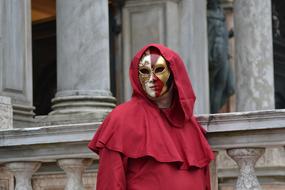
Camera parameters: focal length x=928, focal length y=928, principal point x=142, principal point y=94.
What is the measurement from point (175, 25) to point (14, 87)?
17.5 ft

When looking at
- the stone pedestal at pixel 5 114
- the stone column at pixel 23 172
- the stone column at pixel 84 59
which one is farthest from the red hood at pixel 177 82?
the stone column at pixel 84 59

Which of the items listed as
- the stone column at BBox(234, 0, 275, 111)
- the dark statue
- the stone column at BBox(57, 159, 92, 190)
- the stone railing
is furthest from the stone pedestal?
the dark statue

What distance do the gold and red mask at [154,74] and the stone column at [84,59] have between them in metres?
5.86

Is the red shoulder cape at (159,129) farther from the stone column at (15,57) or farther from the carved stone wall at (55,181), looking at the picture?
the stone column at (15,57)

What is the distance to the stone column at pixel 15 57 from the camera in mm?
12781

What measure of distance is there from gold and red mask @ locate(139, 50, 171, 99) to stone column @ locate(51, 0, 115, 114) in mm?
5855

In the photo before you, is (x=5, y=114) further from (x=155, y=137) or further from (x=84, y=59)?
(x=155, y=137)

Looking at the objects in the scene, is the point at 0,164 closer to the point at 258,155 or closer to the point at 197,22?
the point at 258,155

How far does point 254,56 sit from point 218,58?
12.4ft

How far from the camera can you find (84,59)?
12.5 metres

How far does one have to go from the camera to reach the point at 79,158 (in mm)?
7730

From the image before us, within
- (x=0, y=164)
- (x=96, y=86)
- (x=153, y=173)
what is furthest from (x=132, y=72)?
(x=96, y=86)

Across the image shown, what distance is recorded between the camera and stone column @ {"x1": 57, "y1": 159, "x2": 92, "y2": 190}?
770 cm

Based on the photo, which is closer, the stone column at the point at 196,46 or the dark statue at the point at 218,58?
the stone column at the point at 196,46
